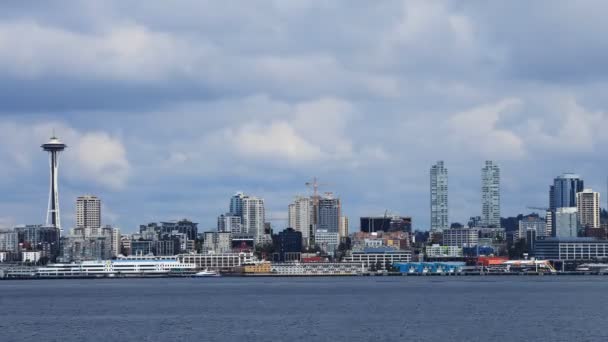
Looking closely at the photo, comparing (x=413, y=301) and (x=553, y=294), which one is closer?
(x=413, y=301)

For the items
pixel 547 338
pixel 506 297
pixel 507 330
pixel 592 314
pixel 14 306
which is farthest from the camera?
pixel 506 297

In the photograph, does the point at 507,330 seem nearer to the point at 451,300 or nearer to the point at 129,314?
the point at 129,314

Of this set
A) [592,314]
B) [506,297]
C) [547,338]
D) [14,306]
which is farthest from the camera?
[506,297]

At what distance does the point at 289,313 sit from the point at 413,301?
84.7 feet

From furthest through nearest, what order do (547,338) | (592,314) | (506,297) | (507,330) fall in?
(506,297)
(592,314)
(507,330)
(547,338)

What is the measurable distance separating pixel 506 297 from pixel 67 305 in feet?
157

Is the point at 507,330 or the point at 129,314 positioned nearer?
the point at 507,330

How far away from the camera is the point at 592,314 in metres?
114

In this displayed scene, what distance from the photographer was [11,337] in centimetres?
9656

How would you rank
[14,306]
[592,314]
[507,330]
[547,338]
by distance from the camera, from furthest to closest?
[14,306], [592,314], [507,330], [547,338]

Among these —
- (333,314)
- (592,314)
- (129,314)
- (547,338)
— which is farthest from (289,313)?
(547,338)

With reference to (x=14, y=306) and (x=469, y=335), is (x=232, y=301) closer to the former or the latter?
(x=14, y=306)

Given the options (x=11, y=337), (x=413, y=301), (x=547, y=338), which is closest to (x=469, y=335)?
(x=547, y=338)

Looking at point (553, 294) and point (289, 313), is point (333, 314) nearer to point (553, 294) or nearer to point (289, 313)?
point (289, 313)
